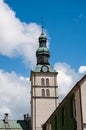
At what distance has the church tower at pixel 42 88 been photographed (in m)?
67.9

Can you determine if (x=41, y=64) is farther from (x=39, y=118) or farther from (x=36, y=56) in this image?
(x=39, y=118)

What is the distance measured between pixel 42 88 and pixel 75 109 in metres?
40.1

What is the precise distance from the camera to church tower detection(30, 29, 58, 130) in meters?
67.9

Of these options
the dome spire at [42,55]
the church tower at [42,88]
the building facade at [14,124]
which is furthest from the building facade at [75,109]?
the building facade at [14,124]

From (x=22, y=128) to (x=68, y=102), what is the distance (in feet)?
146

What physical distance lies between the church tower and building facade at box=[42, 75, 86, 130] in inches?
1220

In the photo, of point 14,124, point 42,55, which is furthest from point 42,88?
point 14,124

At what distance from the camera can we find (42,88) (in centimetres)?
7094

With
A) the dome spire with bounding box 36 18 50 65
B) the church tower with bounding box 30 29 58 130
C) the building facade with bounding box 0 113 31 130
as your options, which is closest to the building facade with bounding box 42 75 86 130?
the church tower with bounding box 30 29 58 130

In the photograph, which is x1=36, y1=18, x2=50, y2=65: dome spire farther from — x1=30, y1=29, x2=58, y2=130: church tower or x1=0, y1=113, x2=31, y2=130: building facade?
x1=0, y1=113, x2=31, y2=130: building facade

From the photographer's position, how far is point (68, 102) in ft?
110

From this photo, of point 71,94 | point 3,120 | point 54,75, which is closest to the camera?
point 71,94

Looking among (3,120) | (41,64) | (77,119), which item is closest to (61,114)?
(77,119)

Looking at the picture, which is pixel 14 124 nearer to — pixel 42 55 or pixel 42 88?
pixel 42 88
